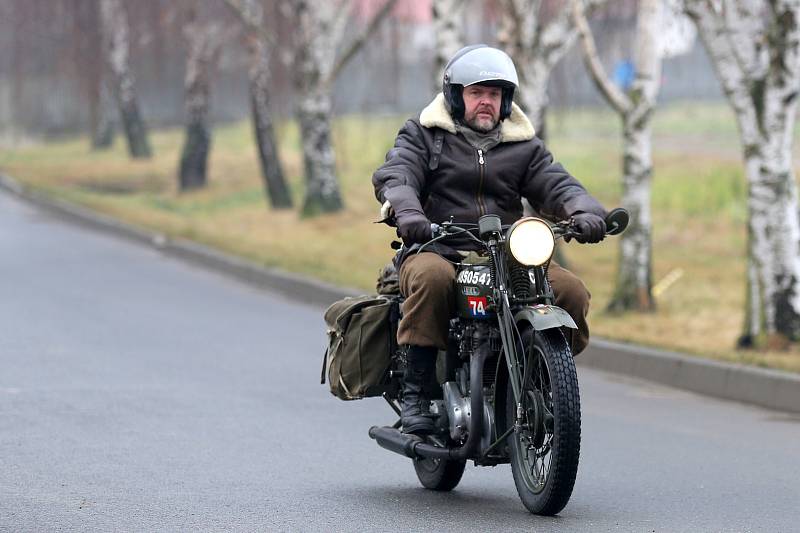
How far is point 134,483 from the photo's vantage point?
7211 mm

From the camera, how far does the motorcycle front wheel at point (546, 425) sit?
607 centimetres

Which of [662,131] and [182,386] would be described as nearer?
[182,386]

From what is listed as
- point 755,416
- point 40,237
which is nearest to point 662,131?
point 40,237

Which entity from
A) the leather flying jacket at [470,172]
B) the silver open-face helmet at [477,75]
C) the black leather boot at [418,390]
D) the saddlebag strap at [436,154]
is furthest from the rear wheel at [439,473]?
the silver open-face helmet at [477,75]

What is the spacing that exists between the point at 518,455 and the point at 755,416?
4.77 metres

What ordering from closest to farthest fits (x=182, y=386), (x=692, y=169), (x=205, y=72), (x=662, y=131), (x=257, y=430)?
(x=257, y=430) < (x=182, y=386) < (x=692, y=169) < (x=205, y=72) < (x=662, y=131)

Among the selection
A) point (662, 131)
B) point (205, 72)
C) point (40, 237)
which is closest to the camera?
point (40, 237)

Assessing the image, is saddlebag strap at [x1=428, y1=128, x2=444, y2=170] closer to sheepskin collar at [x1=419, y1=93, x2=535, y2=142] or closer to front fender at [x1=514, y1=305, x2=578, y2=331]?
sheepskin collar at [x1=419, y1=93, x2=535, y2=142]

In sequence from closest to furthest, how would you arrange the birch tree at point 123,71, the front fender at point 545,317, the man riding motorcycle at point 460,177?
the front fender at point 545,317
the man riding motorcycle at point 460,177
the birch tree at point 123,71

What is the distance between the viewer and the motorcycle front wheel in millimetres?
→ 6066

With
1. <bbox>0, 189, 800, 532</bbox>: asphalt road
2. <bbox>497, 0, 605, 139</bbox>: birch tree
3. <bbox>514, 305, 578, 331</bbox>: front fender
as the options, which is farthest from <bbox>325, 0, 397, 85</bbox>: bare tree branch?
<bbox>514, 305, 578, 331</bbox>: front fender

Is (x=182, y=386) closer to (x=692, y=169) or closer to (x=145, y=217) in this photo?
(x=145, y=217)

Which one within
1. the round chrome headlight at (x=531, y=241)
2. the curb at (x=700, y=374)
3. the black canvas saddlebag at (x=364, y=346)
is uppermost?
the round chrome headlight at (x=531, y=241)

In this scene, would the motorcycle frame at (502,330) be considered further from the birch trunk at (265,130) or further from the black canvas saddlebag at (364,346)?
the birch trunk at (265,130)
